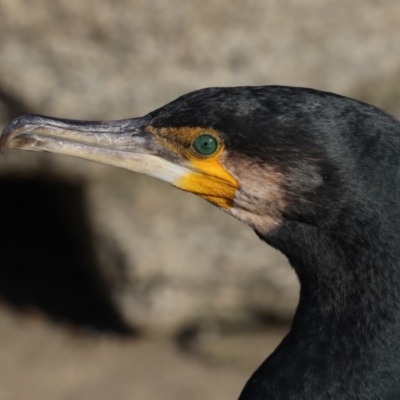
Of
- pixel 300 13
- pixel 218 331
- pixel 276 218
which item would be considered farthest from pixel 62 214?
pixel 276 218

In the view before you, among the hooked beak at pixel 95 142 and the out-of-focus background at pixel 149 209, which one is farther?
the out-of-focus background at pixel 149 209

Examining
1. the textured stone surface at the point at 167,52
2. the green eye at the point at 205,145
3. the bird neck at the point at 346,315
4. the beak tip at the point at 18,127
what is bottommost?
the bird neck at the point at 346,315

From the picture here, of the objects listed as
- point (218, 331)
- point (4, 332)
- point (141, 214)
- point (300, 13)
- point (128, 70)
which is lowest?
point (4, 332)

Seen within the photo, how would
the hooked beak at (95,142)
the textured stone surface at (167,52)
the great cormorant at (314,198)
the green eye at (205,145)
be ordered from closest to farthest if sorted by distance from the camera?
the great cormorant at (314,198)
the green eye at (205,145)
the hooked beak at (95,142)
the textured stone surface at (167,52)

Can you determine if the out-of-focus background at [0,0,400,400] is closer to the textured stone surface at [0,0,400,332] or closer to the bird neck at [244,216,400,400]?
the textured stone surface at [0,0,400,332]

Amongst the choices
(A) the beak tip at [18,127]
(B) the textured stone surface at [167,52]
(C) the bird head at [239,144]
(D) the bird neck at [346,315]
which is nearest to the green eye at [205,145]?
(C) the bird head at [239,144]

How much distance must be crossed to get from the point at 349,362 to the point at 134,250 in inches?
127

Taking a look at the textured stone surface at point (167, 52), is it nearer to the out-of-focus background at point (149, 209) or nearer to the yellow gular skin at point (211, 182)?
the out-of-focus background at point (149, 209)

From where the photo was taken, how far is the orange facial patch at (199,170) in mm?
3410

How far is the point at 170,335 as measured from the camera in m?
6.86

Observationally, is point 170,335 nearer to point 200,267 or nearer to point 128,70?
point 200,267

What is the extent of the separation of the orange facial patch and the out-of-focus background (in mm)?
2528

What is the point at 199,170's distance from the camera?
348cm

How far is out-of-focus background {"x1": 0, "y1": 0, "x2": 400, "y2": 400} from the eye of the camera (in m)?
5.98
